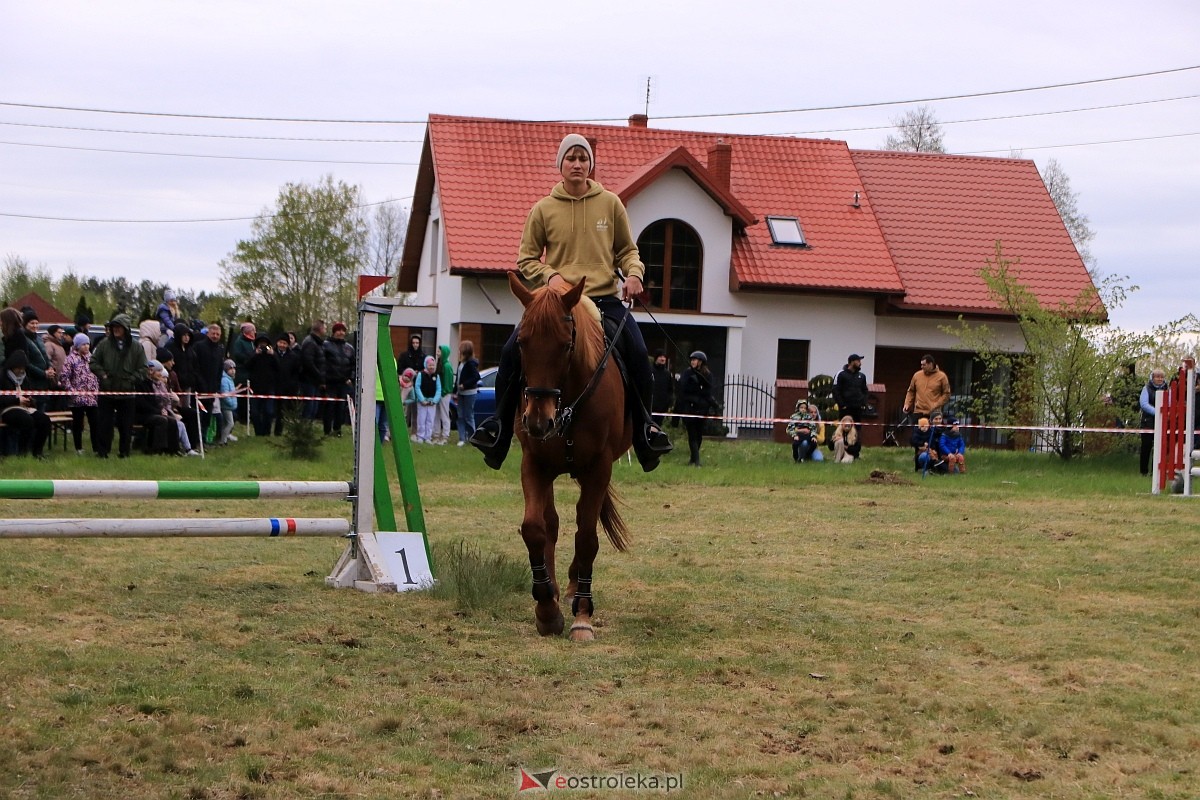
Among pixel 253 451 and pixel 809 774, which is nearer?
pixel 809 774

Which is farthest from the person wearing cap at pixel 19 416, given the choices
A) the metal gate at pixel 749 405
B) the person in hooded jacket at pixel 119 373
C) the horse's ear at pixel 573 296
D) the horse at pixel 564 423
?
the metal gate at pixel 749 405

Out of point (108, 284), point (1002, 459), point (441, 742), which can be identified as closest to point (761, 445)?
point (1002, 459)

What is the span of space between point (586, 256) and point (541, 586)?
2.10 m

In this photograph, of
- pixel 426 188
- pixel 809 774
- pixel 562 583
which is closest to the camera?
pixel 809 774

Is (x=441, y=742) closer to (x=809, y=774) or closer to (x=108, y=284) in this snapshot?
(x=809, y=774)

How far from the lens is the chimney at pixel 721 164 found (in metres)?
37.3

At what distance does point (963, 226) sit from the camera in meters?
39.2

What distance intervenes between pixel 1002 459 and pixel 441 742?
20.7 metres

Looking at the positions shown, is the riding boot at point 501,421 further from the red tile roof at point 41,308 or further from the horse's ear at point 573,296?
the red tile roof at point 41,308

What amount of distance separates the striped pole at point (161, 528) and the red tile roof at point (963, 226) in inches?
1153

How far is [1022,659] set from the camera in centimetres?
740

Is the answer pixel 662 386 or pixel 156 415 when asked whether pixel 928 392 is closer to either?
pixel 662 386

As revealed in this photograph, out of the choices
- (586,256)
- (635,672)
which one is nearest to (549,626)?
(635,672)

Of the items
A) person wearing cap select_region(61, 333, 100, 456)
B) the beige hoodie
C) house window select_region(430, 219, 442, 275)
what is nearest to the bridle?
the beige hoodie
